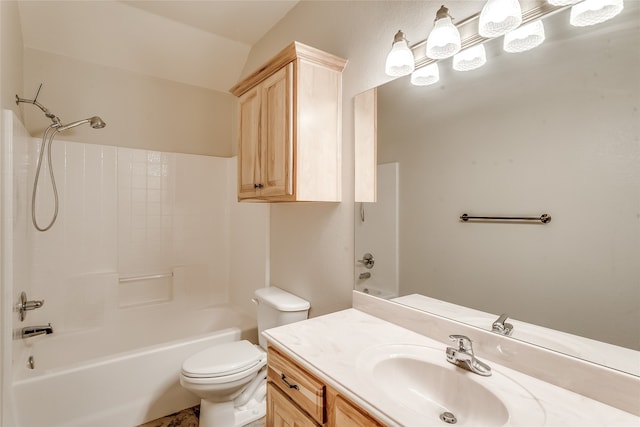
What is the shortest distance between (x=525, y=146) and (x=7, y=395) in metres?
2.38

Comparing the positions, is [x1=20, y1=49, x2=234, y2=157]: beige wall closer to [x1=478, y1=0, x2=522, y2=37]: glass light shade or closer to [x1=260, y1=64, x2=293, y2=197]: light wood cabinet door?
[x1=260, y1=64, x2=293, y2=197]: light wood cabinet door

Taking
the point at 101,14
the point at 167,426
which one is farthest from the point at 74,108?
the point at 167,426

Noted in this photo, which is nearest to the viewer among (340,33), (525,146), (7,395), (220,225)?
(525,146)

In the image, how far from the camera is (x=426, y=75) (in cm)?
126

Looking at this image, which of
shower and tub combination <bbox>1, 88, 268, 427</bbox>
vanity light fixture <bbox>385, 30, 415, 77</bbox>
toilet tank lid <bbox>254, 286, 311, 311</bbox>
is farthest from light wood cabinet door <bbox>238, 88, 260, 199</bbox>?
vanity light fixture <bbox>385, 30, 415, 77</bbox>

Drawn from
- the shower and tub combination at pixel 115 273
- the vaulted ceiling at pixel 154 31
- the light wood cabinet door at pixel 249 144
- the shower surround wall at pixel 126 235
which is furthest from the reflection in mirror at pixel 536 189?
the shower surround wall at pixel 126 235

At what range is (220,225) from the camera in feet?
9.94

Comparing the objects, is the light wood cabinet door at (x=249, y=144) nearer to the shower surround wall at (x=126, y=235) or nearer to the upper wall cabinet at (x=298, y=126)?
the upper wall cabinet at (x=298, y=126)

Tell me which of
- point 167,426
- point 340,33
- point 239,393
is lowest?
point 167,426

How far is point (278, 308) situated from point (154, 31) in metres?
2.29

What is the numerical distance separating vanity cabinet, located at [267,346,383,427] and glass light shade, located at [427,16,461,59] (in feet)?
4.08

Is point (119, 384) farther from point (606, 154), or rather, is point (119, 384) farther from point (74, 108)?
point (606, 154)

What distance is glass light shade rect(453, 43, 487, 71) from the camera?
1071 millimetres

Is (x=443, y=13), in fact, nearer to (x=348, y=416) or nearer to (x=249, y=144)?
(x=249, y=144)
